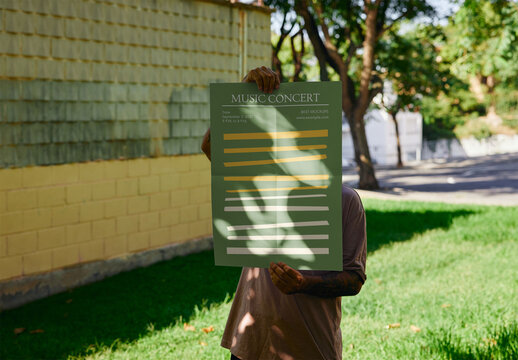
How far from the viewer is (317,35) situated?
753 inches

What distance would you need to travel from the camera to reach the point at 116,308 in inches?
255

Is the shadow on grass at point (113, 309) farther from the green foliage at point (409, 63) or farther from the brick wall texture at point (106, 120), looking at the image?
the green foliage at point (409, 63)

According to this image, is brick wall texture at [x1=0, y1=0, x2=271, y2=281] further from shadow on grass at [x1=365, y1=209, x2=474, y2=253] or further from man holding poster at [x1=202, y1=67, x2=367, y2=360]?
man holding poster at [x1=202, y1=67, x2=367, y2=360]

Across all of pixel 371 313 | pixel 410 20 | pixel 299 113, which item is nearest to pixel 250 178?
pixel 299 113

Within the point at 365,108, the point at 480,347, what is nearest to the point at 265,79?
the point at 480,347

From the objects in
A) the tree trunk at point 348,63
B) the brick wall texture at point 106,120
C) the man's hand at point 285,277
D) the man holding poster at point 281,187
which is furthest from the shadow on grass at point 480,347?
the tree trunk at point 348,63

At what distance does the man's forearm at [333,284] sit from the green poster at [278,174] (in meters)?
0.13

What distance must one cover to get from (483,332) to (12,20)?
563 centimetres

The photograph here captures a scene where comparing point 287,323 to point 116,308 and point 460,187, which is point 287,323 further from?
point 460,187

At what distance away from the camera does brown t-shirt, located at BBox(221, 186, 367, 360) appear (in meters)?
2.49

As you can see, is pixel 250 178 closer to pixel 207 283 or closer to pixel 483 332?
pixel 483 332

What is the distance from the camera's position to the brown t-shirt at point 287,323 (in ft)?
8.18

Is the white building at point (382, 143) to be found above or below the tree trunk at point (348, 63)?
below

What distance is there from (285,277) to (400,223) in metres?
9.86
